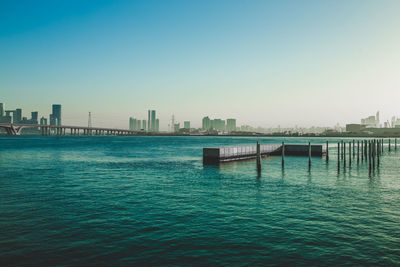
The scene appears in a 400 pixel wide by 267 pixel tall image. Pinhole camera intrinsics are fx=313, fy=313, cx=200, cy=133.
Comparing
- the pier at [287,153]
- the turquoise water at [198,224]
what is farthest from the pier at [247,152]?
the turquoise water at [198,224]

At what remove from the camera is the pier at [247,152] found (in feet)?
165

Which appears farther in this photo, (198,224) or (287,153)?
(287,153)

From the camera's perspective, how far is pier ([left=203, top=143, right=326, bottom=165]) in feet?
165

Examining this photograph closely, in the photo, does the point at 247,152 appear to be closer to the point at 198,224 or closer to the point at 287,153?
the point at 287,153

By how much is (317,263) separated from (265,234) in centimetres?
358

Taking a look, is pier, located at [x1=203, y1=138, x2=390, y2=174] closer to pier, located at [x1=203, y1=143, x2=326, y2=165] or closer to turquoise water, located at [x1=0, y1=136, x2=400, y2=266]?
pier, located at [x1=203, y1=143, x2=326, y2=165]

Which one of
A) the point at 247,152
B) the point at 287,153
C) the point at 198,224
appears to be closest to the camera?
the point at 198,224

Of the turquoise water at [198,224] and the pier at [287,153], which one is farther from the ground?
the pier at [287,153]

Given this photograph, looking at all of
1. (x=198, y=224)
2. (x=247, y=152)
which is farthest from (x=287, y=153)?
(x=198, y=224)

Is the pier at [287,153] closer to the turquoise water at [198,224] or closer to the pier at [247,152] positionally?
the pier at [247,152]

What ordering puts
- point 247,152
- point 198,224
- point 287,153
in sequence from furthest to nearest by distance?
1. point 287,153
2. point 247,152
3. point 198,224

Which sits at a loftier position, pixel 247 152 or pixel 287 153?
pixel 247 152

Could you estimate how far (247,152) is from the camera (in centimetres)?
5812

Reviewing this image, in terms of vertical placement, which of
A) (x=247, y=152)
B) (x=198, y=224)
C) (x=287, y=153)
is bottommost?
(x=198, y=224)
